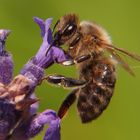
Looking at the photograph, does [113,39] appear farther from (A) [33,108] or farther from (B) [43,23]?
(A) [33,108]

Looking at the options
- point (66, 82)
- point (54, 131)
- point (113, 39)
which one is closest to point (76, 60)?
point (66, 82)

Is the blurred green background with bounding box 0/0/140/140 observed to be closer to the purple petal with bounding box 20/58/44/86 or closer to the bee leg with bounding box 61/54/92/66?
the bee leg with bounding box 61/54/92/66

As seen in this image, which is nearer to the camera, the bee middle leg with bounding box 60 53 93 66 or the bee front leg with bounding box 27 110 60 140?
the bee front leg with bounding box 27 110 60 140

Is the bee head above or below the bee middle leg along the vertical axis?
above

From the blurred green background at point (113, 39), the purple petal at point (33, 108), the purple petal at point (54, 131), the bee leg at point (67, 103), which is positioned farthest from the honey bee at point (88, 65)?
the blurred green background at point (113, 39)

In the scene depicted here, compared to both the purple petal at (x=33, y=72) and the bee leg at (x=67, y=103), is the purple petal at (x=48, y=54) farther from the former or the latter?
the bee leg at (x=67, y=103)

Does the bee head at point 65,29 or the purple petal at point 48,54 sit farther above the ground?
the bee head at point 65,29

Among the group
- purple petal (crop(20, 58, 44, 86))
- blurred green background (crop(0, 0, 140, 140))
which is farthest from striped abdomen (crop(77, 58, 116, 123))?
blurred green background (crop(0, 0, 140, 140))

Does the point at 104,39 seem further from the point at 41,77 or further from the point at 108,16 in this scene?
the point at 108,16

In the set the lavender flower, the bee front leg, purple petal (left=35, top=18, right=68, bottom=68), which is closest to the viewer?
the lavender flower
